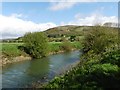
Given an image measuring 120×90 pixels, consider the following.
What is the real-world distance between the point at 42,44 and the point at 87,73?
5174 centimetres

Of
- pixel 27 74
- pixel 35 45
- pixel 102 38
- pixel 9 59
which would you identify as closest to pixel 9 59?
pixel 9 59

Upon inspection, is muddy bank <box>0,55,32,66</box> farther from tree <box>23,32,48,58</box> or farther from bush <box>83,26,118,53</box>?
bush <box>83,26,118,53</box>

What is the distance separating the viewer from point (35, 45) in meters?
69.8

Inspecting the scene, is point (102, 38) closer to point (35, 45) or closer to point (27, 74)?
point (27, 74)

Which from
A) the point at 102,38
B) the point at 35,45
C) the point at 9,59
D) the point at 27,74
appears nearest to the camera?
the point at 27,74

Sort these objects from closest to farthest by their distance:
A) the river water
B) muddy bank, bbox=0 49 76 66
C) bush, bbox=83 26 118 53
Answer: the river water → bush, bbox=83 26 118 53 → muddy bank, bbox=0 49 76 66

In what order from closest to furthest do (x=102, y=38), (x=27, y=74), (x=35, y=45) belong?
(x=27, y=74) → (x=102, y=38) → (x=35, y=45)

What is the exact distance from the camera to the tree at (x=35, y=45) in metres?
68.1

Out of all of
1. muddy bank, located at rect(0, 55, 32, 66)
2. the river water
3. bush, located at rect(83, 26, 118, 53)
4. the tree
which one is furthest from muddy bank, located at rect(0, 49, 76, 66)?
bush, located at rect(83, 26, 118, 53)

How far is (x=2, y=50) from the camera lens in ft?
215

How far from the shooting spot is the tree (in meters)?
68.1

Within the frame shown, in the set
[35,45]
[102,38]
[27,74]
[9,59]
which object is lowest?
[27,74]

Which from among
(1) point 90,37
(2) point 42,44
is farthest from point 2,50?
(1) point 90,37

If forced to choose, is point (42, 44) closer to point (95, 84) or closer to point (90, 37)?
point (90, 37)
